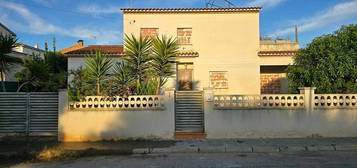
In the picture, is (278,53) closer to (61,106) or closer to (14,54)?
(61,106)

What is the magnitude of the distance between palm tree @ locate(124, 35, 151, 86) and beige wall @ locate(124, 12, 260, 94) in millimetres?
4791

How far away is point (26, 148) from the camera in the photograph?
6340 millimetres

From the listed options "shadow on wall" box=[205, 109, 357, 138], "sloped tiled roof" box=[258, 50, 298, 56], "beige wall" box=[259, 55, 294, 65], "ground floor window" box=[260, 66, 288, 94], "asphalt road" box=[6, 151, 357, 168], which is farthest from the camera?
"ground floor window" box=[260, 66, 288, 94]

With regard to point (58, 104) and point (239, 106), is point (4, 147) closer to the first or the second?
point (58, 104)

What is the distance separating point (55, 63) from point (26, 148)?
1187cm

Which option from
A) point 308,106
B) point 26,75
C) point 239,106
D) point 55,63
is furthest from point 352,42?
point 55,63

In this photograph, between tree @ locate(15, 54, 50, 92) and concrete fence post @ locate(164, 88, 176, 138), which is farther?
tree @ locate(15, 54, 50, 92)

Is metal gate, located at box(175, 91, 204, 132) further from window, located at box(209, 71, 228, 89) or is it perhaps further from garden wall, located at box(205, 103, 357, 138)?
window, located at box(209, 71, 228, 89)

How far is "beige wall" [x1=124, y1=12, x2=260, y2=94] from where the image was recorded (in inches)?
519

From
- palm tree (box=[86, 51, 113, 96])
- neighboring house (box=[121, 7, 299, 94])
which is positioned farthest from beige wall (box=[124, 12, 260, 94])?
palm tree (box=[86, 51, 113, 96])

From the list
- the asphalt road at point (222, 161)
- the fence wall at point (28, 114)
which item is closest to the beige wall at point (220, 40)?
the fence wall at point (28, 114)

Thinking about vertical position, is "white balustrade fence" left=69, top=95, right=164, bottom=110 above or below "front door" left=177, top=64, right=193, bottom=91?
below

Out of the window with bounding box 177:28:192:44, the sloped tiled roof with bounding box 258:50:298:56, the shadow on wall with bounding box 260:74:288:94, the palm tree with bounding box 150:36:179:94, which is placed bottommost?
the shadow on wall with bounding box 260:74:288:94

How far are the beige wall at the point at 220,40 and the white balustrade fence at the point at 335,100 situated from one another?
5.82 metres
